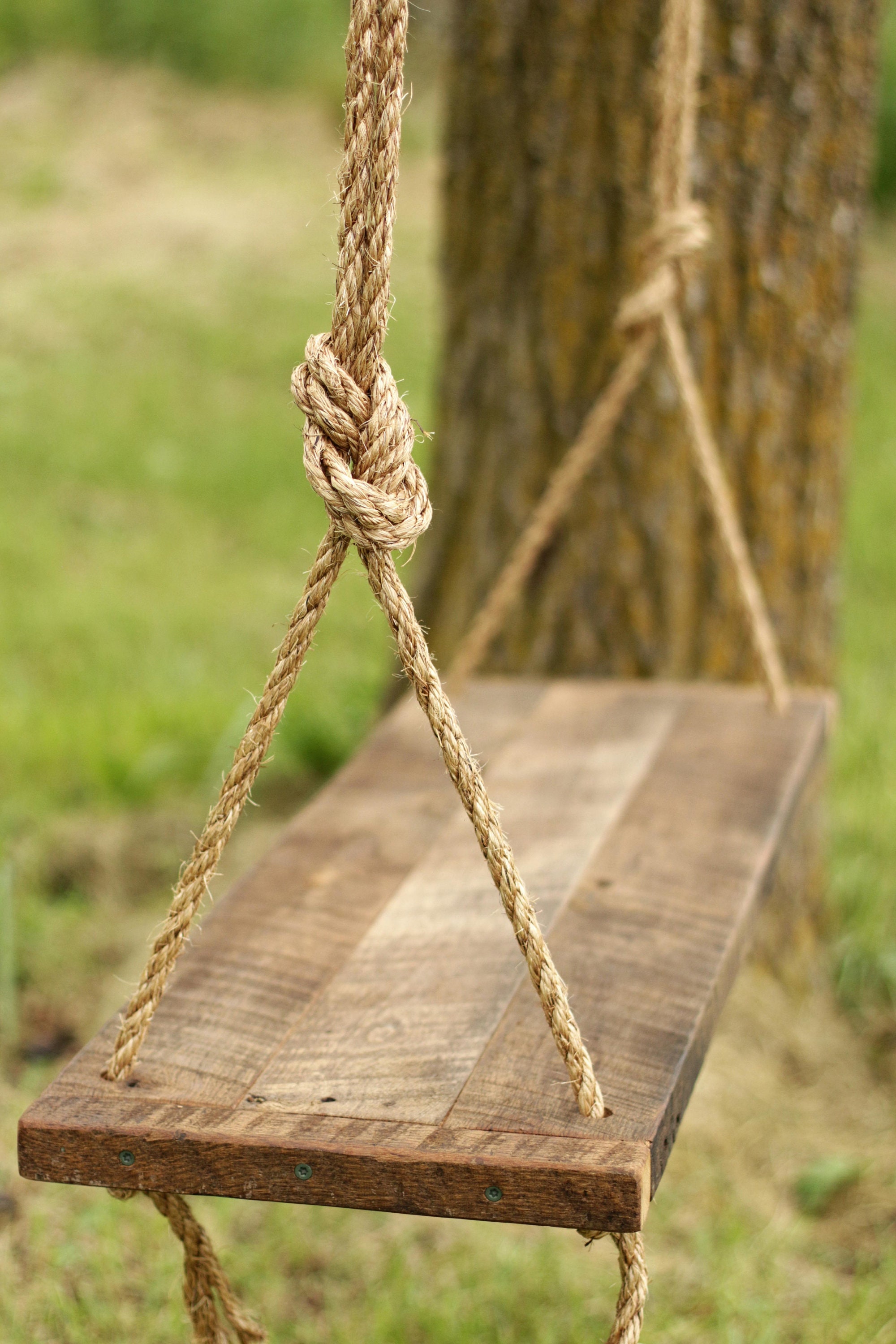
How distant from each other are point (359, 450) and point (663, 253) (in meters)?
0.79

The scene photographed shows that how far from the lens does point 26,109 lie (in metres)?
7.44

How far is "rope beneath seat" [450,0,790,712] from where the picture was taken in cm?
146

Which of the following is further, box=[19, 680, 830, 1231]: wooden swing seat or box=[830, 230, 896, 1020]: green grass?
box=[830, 230, 896, 1020]: green grass

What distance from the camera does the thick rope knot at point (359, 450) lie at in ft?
2.99

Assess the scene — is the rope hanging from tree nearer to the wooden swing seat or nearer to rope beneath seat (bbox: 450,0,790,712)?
the wooden swing seat

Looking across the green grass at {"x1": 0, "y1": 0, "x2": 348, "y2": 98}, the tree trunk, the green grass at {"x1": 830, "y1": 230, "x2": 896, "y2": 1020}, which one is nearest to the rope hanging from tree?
the tree trunk

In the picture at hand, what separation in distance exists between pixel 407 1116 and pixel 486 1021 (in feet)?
0.50

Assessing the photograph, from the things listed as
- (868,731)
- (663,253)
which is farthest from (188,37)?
(663,253)

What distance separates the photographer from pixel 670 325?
1556 mm

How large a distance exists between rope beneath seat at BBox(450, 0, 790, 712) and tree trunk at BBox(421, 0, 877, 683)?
0.97 feet

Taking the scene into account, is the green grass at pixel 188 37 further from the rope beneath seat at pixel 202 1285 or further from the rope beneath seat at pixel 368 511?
the rope beneath seat at pixel 202 1285

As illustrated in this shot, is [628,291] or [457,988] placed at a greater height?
[628,291]

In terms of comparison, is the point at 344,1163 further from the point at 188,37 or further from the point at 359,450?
the point at 188,37

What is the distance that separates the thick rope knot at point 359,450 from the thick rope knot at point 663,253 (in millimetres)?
713
